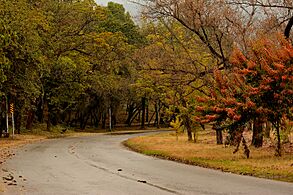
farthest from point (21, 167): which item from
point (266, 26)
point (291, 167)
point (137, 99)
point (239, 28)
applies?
point (137, 99)

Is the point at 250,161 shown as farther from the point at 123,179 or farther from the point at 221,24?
the point at 221,24

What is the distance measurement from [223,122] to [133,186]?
7.55m

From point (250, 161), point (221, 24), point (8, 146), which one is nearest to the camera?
point (250, 161)

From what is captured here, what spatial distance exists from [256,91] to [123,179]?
668 cm

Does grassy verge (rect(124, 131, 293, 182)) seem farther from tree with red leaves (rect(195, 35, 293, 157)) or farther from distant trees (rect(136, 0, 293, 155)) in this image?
distant trees (rect(136, 0, 293, 155))

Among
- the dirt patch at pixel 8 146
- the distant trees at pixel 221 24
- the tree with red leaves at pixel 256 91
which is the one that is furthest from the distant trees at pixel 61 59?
the tree with red leaves at pixel 256 91

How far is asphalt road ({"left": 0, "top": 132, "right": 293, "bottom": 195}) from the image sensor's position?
11.1 metres

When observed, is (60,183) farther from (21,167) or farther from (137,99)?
(137,99)

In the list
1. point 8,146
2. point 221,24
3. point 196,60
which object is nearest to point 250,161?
point 196,60

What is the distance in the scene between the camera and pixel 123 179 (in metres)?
13.2

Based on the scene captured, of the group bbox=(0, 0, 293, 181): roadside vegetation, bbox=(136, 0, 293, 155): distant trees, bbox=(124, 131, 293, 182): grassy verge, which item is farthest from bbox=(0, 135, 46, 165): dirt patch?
bbox=(136, 0, 293, 155): distant trees

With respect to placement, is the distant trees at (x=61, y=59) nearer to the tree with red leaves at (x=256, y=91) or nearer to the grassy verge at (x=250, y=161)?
the grassy verge at (x=250, y=161)

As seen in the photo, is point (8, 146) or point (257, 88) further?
point (8, 146)

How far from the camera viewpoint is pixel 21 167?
1648cm
